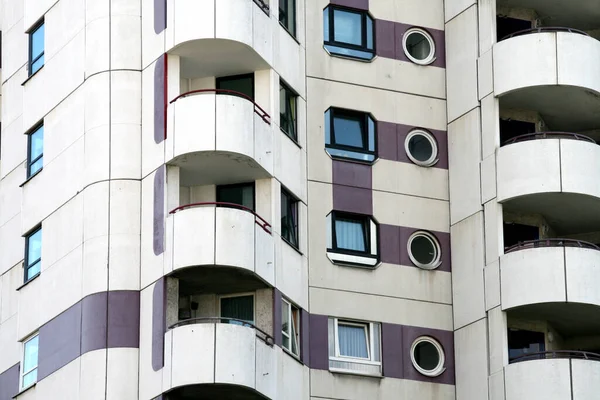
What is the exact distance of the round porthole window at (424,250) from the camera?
2454 inches

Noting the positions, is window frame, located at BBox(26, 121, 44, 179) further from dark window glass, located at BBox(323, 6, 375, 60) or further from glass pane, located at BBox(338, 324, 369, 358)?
glass pane, located at BBox(338, 324, 369, 358)

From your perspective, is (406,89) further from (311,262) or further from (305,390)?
(305,390)

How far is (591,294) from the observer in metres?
59.4

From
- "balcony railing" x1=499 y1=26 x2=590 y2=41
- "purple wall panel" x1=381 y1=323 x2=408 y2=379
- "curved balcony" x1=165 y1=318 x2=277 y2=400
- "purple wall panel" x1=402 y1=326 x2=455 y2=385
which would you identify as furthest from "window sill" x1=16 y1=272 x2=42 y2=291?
"balcony railing" x1=499 y1=26 x2=590 y2=41

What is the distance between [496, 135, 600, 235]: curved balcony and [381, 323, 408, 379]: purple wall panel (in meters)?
5.10

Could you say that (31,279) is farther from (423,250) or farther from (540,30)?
(540,30)

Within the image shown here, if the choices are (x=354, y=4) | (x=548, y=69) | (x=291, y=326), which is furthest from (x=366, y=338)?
(x=354, y=4)

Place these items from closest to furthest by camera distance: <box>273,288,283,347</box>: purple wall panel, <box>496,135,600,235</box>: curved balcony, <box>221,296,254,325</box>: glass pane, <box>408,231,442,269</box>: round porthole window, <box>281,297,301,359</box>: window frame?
<box>273,288,283,347</box>: purple wall panel < <box>221,296,254,325</box>: glass pane < <box>281,297,301,359</box>: window frame < <box>496,135,600,235</box>: curved balcony < <box>408,231,442,269</box>: round porthole window

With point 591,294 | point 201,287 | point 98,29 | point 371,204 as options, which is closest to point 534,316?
point 591,294

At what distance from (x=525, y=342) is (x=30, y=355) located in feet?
48.8

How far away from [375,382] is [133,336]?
7.83 meters

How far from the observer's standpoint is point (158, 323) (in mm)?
55969

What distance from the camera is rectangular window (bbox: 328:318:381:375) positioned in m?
60.1

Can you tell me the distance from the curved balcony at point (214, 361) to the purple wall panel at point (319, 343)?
3.95 metres
